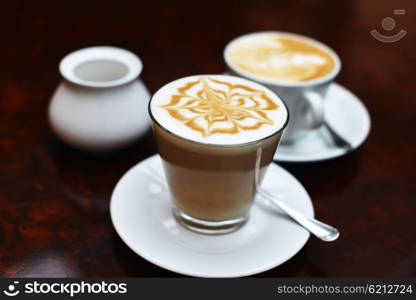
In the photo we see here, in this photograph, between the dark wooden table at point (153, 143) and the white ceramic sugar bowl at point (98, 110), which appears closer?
the dark wooden table at point (153, 143)

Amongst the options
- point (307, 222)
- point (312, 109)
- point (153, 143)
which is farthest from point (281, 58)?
point (307, 222)

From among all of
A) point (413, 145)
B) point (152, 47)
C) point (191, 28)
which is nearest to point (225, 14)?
point (191, 28)

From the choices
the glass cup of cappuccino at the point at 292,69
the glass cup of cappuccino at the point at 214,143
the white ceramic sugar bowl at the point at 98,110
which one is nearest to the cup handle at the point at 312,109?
the glass cup of cappuccino at the point at 292,69

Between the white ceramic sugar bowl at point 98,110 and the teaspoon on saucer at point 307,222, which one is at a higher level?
the white ceramic sugar bowl at point 98,110

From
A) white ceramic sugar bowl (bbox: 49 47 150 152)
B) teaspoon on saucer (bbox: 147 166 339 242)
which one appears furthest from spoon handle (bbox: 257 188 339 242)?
white ceramic sugar bowl (bbox: 49 47 150 152)

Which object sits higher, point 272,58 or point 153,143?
point 272,58

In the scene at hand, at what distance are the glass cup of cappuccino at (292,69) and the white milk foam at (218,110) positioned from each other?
13cm

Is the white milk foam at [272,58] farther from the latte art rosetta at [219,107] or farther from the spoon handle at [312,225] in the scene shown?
the spoon handle at [312,225]

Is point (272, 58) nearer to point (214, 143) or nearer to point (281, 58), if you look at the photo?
point (281, 58)

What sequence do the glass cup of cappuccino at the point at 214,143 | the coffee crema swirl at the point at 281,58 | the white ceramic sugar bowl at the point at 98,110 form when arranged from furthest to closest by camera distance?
the coffee crema swirl at the point at 281,58 < the white ceramic sugar bowl at the point at 98,110 < the glass cup of cappuccino at the point at 214,143

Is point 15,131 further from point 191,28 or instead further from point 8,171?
point 191,28

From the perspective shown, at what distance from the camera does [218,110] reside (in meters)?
0.75

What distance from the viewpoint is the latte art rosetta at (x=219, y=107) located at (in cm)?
72

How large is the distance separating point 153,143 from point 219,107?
0.24m
